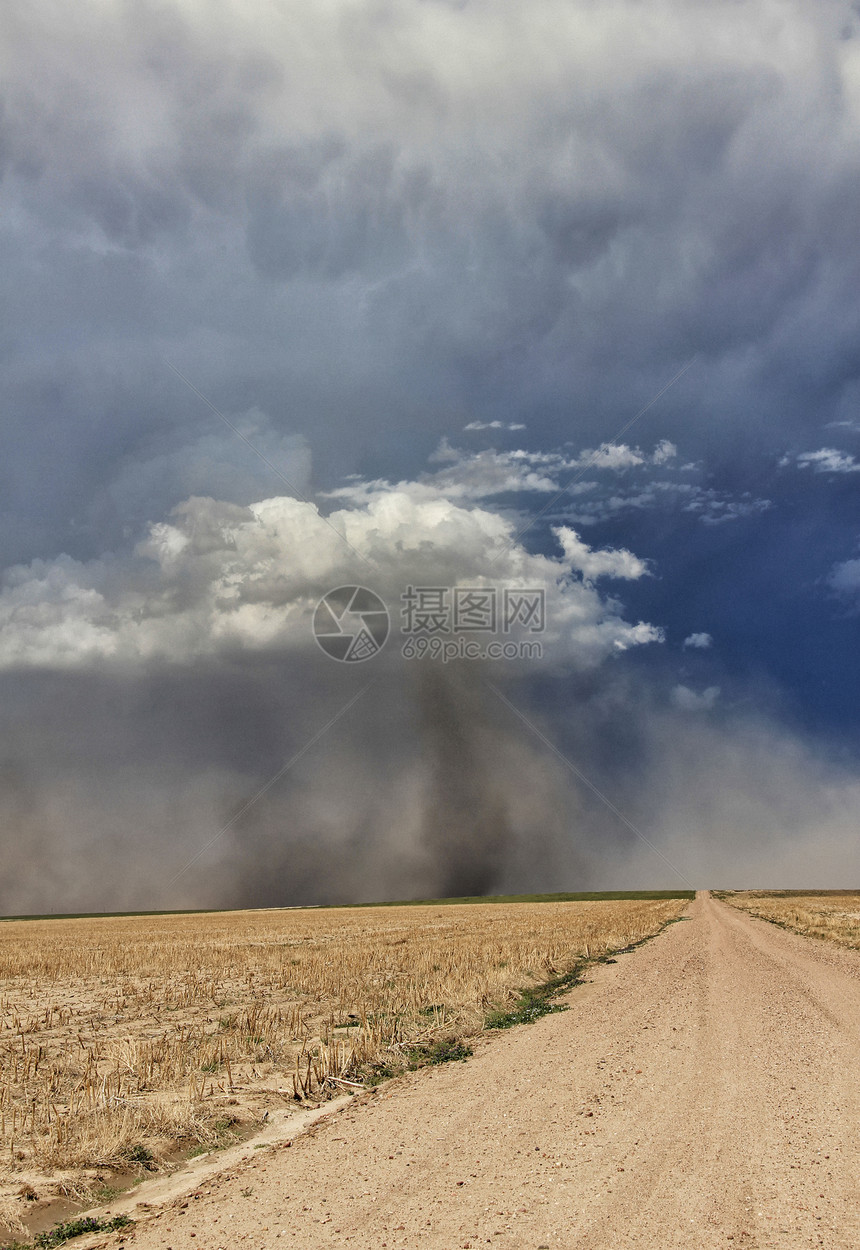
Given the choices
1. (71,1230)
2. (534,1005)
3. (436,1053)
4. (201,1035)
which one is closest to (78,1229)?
(71,1230)

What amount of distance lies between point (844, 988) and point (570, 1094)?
44.1 feet

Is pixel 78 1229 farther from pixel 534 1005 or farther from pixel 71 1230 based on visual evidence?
pixel 534 1005

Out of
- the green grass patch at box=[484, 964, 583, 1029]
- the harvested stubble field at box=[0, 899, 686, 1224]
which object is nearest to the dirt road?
the harvested stubble field at box=[0, 899, 686, 1224]

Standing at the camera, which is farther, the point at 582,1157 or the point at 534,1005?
the point at 534,1005

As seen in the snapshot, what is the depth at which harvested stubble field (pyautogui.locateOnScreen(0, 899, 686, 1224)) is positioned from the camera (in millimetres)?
9781

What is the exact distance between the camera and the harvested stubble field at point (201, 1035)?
978cm

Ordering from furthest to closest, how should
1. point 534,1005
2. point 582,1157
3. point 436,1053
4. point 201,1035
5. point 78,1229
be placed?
1. point 534,1005
2. point 201,1035
3. point 436,1053
4. point 582,1157
5. point 78,1229

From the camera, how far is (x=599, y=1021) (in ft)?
54.1

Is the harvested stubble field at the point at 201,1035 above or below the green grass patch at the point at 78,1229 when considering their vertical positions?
below

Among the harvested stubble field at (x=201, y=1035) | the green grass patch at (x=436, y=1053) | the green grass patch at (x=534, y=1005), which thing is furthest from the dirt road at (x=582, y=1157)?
the green grass patch at (x=534, y=1005)

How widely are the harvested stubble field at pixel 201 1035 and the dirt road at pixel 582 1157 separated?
4.99 feet

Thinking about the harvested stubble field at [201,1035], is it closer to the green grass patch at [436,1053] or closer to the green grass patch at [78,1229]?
the green grass patch at [436,1053]

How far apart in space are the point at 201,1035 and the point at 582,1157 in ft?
35.0

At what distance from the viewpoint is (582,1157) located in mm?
8383
